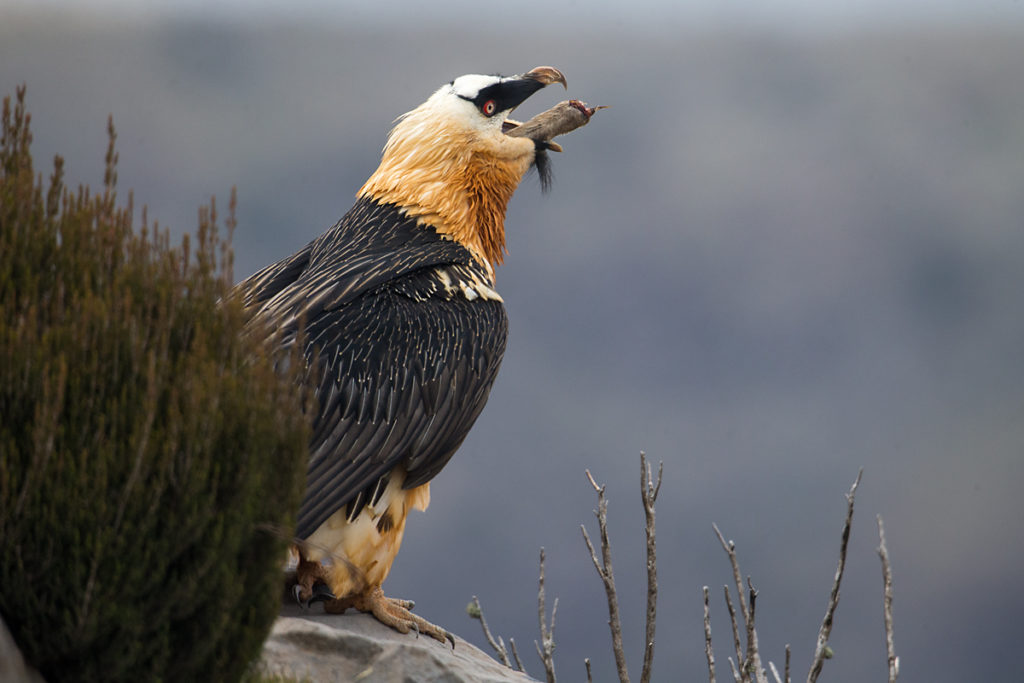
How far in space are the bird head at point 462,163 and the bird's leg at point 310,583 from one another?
2013mm

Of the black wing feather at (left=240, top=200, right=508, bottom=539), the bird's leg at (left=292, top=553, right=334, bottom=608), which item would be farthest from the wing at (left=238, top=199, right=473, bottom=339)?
the bird's leg at (left=292, top=553, right=334, bottom=608)

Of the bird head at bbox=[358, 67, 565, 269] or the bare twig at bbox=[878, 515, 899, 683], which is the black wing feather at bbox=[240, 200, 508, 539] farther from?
the bare twig at bbox=[878, 515, 899, 683]

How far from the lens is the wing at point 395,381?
4832 mm

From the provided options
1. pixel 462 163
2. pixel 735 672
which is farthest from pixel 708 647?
pixel 462 163

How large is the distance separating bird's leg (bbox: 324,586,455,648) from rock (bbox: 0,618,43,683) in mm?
2045

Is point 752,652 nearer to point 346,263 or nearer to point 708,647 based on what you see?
point 708,647

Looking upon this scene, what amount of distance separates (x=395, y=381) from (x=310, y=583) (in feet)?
3.50

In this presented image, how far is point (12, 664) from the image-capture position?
3.10 m

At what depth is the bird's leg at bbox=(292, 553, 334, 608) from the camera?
5090 mm

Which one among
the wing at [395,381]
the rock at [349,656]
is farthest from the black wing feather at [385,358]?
the rock at [349,656]

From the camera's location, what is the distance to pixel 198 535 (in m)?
3.20

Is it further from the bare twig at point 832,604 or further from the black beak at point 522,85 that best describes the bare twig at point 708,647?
the black beak at point 522,85

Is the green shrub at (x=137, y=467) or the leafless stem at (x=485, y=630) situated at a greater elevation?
the green shrub at (x=137, y=467)

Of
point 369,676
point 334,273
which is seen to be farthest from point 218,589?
point 334,273
